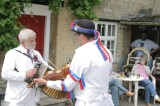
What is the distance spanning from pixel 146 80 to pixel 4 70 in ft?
18.0

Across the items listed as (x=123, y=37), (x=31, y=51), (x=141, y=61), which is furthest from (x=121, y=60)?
(x=31, y=51)

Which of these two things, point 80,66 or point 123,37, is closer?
point 80,66

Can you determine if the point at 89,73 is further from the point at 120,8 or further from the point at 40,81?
the point at 120,8

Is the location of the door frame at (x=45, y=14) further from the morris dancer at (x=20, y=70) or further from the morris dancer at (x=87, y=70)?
the morris dancer at (x=87, y=70)

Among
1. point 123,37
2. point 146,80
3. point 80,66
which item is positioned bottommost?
point 146,80

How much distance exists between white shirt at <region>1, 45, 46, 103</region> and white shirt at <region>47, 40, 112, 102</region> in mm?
527

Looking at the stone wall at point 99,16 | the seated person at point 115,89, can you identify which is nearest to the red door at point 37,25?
the stone wall at point 99,16

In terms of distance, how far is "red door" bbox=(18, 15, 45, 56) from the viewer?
805cm

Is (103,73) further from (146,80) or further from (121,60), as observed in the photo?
(121,60)

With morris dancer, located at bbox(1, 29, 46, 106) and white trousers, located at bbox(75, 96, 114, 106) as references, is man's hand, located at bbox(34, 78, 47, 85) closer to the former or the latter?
morris dancer, located at bbox(1, 29, 46, 106)

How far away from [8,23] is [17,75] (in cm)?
321

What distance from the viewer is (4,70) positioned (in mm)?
3926

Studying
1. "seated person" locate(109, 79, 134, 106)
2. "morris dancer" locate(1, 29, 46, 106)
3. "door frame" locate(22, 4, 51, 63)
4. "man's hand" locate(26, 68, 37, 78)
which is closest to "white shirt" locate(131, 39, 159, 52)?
"seated person" locate(109, 79, 134, 106)

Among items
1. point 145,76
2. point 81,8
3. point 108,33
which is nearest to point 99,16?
point 108,33
